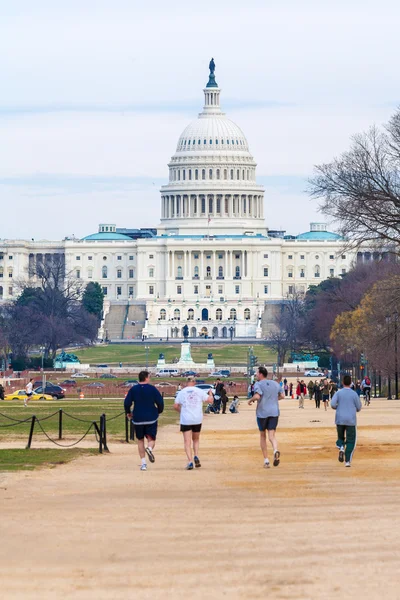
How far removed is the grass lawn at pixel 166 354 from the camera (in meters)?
134

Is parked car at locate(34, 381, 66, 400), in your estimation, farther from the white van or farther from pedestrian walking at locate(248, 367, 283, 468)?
pedestrian walking at locate(248, 367, 283, 468)

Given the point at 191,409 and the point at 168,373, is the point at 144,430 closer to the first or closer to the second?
the point at 191,409

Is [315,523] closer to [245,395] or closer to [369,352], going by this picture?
[369,352]

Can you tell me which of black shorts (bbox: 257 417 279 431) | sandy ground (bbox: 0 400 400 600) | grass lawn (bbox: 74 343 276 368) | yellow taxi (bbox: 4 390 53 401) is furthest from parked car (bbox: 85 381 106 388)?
black shorts (bbox: 257 417 279 431)

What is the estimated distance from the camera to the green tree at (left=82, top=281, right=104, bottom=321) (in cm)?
18150

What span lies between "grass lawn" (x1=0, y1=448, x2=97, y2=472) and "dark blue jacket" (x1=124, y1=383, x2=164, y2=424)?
1734 millimetres

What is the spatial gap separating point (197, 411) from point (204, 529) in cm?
929

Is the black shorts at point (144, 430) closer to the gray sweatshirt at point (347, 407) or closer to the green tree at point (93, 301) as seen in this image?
the gray sweatshirt at point (347, 407)

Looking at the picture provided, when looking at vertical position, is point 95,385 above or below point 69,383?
below

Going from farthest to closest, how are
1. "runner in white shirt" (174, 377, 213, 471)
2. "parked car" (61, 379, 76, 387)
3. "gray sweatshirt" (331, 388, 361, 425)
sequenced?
1. "parked car" (61, 379, 76, 387)
2. "runner in white shirt" (174, 377, 213, 471)
3. "gray sweatshirt" (331, 388, 361, 425)

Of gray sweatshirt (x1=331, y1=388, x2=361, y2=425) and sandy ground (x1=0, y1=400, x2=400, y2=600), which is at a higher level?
gray sweatshirt (x1=331, y1=388, x2=361, y2=425)

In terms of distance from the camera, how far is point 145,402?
26547mm

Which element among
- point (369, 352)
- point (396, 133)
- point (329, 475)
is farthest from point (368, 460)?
point (369, 352)

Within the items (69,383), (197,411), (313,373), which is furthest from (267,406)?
(313,373)
